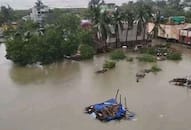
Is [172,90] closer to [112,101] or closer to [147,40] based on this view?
[112,101]

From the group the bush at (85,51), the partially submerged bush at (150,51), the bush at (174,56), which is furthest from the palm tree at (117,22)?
the bush at (174,56)

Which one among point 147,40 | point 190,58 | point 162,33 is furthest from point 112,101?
point 162,33

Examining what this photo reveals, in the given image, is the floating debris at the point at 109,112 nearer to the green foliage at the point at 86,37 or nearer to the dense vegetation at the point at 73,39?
the dense vegetation at the point at 73,39

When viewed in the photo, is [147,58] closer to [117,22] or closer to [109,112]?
[117,22]

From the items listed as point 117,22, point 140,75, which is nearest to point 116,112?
point 140,75

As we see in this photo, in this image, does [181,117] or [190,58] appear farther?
[190,58]

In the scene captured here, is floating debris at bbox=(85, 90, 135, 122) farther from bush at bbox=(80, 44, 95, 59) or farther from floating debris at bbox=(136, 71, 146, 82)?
bush at bbox=(80, 44, 95, 59)
